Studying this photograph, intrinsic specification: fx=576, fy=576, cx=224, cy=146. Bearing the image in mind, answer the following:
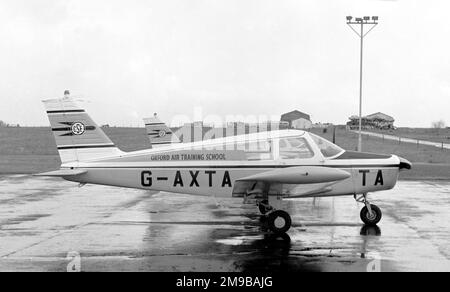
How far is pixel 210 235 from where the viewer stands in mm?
11586

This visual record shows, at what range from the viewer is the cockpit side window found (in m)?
12.3

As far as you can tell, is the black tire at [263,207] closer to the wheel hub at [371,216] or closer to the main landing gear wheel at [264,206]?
the main landing gear wheel at [264,206]

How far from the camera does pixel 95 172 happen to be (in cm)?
1245

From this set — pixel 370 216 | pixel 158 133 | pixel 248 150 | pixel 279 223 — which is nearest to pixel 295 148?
pixel 248 150

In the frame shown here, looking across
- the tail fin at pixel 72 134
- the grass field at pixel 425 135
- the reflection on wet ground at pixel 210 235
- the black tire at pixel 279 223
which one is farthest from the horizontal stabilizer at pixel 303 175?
the grass field at pixel 425 135

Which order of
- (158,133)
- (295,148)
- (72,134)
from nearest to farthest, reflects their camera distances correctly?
(295,148) → (72,134) → (158,133)

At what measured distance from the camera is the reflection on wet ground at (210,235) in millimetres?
8953

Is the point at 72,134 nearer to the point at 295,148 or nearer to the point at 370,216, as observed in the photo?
the point at 295,148

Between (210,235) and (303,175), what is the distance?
224 centimetres

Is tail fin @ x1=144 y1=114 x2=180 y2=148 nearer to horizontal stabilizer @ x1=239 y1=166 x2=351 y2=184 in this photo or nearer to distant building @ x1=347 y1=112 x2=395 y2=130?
horizontal stabilizer @ x1=239 y1=166 x2=351 y2=184

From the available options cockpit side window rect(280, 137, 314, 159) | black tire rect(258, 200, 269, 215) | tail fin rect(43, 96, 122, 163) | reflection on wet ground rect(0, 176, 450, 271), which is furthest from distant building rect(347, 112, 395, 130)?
tail fin rect(43, 96, 122, 163)
